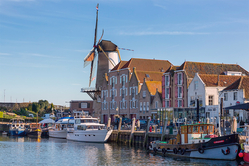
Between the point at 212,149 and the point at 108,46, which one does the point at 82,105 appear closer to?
the point at 108,46

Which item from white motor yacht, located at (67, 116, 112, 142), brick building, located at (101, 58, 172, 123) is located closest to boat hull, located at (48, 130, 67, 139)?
white motor yacht, located at (67, 116, 112, 142)

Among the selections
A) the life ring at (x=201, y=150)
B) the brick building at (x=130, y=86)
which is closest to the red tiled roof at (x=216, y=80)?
the brick building at (x=130, y=86)

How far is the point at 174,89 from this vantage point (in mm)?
71500

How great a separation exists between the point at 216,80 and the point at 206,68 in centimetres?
611

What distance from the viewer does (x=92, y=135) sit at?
63125 millimetres

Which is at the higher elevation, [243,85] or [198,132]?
[243,85]

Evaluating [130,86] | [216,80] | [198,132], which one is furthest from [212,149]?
[130,86]

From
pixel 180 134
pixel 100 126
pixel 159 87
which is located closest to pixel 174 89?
pixel 159 87

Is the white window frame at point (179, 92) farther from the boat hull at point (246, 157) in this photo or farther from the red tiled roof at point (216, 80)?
the boat hull at point (246, 157)

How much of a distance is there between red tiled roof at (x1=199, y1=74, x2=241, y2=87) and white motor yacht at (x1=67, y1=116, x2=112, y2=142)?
17.5 m

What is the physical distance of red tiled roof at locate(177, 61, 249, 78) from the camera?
69500 millimetres

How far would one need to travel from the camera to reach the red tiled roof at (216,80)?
64625 mm

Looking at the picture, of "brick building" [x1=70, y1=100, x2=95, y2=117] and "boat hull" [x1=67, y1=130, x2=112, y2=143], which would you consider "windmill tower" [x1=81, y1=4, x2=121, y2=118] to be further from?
"boat hull" [x1=67, y1=130, x2=112, y2=143]

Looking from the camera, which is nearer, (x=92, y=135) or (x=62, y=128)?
(x=92, y=135)
